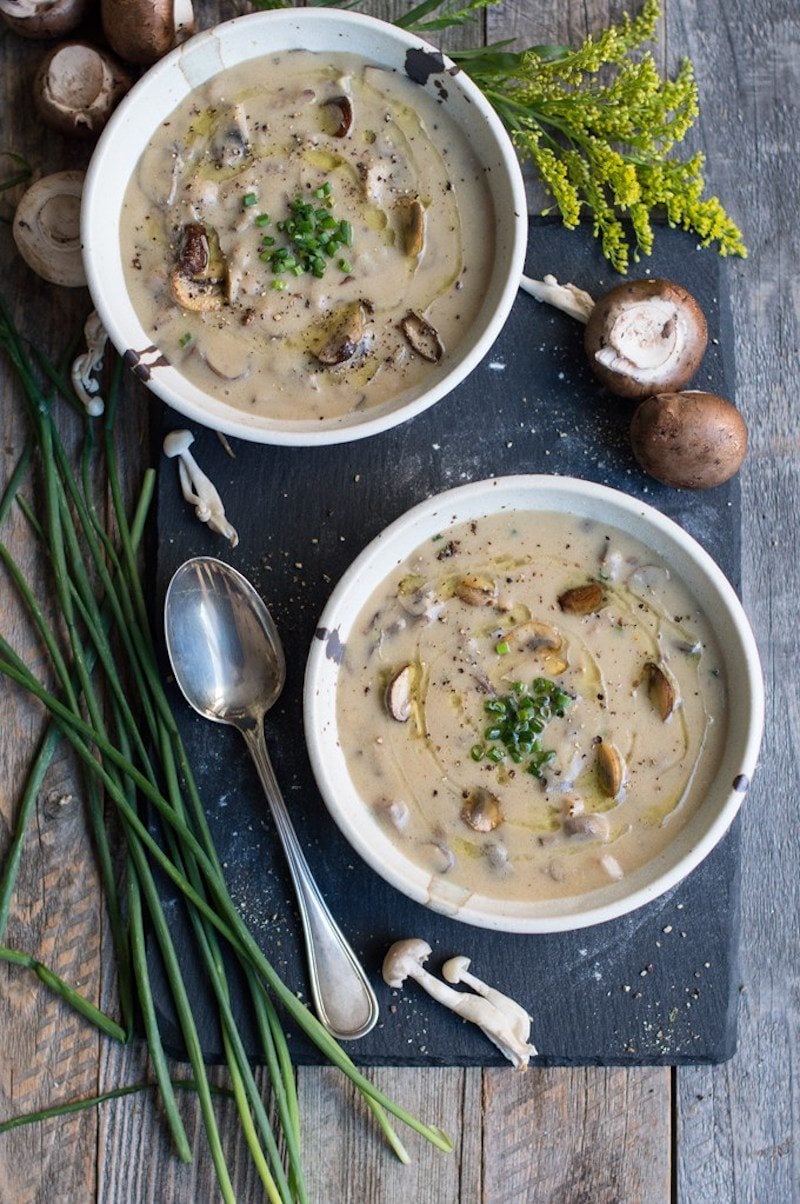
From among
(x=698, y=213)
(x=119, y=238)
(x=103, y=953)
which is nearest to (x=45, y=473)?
(x=119, y=238)

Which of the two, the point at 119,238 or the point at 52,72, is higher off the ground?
the point at 52,72

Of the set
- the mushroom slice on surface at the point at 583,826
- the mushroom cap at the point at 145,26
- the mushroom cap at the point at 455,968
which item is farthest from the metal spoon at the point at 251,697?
the mushroom cap at the point at 145,26

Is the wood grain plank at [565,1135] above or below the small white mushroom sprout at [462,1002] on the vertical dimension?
below

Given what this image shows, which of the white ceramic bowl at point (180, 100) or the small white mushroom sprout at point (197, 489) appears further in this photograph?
the small white mushroom sprout at point (197, 489)

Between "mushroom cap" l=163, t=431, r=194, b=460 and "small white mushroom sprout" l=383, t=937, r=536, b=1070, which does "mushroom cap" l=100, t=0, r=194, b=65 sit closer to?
"mushroom cap" l=163, t=431, r=194, b=460

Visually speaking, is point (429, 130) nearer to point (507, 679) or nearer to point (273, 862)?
point (507, 679)

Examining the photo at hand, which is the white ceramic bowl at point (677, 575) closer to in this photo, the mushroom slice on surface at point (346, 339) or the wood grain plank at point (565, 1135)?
the mushroom slice on surface at point (346, 339)

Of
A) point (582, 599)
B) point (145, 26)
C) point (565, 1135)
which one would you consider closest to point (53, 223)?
point (145, 26)
